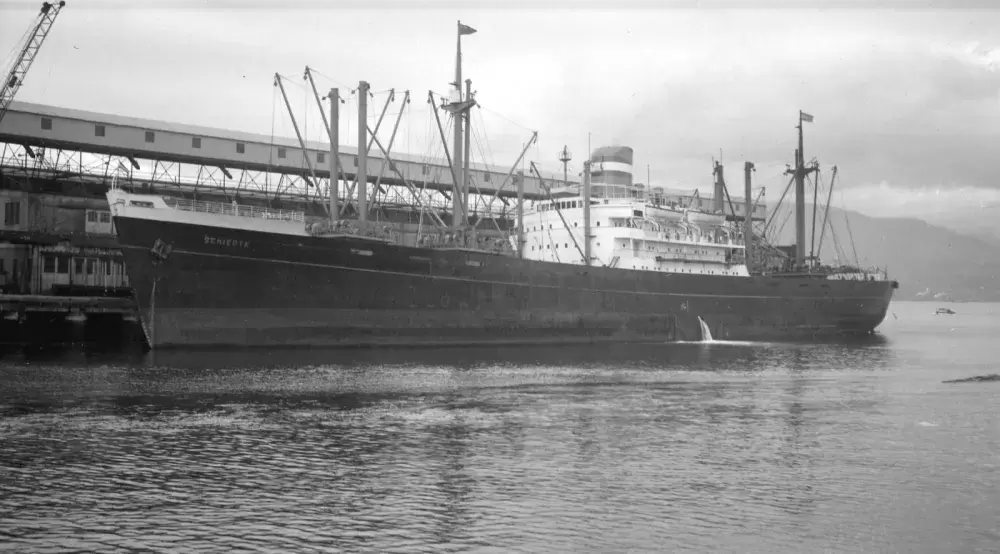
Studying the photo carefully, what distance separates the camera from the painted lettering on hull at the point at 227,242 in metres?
33.1

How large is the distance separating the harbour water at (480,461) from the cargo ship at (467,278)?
472cm

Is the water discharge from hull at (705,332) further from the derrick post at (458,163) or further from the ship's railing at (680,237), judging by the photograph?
the derrick post at (458,163)

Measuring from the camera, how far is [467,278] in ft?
128

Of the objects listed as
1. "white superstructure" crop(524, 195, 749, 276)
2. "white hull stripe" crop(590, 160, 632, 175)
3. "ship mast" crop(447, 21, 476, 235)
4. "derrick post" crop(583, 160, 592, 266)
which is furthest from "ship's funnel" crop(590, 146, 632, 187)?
"ship mast" crop(447, 21, 476, 235)

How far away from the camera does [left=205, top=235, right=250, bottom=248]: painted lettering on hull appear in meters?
33.1

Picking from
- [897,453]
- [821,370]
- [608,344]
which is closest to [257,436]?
[897,453]

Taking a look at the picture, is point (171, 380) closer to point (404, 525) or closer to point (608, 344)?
point (404, 525)

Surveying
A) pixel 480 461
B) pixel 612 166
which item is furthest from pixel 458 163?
pixel 480 461

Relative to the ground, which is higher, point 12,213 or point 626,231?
point 12,213

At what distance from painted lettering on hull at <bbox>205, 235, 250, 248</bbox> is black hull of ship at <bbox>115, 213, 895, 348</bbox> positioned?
0.13 ft

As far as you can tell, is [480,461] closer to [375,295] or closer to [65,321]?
[375,295]

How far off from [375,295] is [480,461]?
20.8m

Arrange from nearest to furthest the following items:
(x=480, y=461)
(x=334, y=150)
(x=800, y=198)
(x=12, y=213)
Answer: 1. (x=480, y=461)
2. (x=334, y=150)
3. (x=12, y=213)
4. (x=800, y=198)

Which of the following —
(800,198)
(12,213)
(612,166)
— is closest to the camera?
(12,213)
